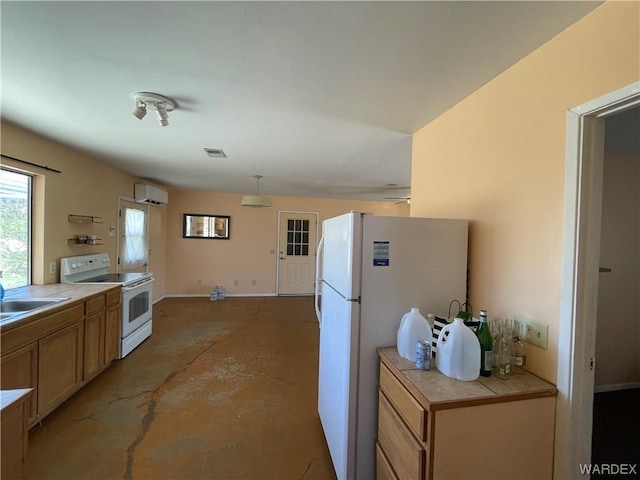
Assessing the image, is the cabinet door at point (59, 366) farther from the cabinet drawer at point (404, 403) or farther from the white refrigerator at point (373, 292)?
the cabinet drawer at point (404, 403)

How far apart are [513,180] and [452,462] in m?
1.32

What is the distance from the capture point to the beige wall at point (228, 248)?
6.39 m

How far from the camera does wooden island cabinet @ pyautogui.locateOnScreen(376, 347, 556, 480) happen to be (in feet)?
3.70

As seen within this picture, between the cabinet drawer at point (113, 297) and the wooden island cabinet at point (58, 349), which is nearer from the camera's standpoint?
the wooden island cabinet at point (58, 349)

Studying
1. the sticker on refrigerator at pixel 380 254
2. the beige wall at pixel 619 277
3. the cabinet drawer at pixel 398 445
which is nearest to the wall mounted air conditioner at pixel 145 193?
the sticker on refrigerator at pixel 380 254

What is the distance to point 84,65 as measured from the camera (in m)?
1.58

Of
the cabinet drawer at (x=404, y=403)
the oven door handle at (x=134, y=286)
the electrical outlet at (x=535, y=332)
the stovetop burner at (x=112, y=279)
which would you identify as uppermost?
the electrical outlet at (x=535, y=332)

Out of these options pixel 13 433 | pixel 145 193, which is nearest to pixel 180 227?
pixel 145 193

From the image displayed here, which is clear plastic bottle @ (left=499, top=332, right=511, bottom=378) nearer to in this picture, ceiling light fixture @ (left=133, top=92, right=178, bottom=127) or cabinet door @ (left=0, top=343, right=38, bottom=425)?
ceiling light fixture @ (left=133, top=92, right=178, bottom=127)

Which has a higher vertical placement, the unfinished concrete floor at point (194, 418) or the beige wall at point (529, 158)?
the beige wall at point (529, 158)

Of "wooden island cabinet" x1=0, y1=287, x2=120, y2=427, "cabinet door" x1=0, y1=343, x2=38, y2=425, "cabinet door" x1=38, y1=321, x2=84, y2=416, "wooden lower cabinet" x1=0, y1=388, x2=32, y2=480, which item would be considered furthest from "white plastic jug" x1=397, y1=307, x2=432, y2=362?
"cabinet door" x1=38, y1=321, x2=84, y2=416

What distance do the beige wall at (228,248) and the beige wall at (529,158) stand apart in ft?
17.4

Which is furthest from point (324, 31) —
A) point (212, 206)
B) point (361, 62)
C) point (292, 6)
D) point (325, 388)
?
point (212, 206)

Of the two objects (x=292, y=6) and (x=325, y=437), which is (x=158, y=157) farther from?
(x=325, y=437)
